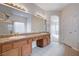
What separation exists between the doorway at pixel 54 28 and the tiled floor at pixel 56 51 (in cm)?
13

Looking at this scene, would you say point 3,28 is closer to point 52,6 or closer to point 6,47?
point 6,47

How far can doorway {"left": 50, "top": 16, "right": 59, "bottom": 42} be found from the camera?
2322mm

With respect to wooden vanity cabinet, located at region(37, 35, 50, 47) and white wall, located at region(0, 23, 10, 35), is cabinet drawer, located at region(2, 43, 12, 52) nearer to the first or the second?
white wall, located at region(0, 23, 10, 35)

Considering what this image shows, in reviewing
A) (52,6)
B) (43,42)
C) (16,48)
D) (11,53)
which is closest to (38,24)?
(43,42)

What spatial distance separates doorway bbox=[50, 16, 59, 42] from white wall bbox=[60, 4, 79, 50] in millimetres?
82

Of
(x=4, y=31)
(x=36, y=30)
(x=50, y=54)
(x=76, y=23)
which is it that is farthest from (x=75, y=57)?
(x=4, y=31)

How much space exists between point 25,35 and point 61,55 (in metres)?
0.93

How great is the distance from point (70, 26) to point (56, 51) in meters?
0.57

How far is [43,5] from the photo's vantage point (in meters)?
2.21

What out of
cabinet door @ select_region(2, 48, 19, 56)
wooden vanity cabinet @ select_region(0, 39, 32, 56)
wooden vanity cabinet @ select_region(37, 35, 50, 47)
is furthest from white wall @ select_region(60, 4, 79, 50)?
cabinet door @ select_region(2, 48, 19, 56)

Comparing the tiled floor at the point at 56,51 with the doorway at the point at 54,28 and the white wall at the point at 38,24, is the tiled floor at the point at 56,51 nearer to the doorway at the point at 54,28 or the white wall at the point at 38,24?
the doorway at the point at 54,28

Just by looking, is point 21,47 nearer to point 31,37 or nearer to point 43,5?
point 31,37

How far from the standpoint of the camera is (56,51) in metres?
2.31

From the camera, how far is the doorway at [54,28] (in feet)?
7.62
